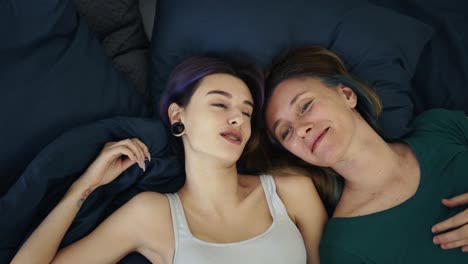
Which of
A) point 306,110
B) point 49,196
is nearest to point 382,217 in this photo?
point 306,110

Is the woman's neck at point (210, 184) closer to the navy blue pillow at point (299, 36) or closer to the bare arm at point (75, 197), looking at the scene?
the bare arm at point (75, 197)

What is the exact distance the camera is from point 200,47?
1.71 m

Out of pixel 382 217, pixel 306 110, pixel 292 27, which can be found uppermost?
pixel 292 27

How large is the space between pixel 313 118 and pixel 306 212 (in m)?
0.32

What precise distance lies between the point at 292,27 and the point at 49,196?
1010mm

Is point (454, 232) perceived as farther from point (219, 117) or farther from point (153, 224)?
point (153, 224)

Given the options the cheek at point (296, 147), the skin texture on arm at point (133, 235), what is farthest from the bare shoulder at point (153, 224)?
the cheek at point (296, 147)

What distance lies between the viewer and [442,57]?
1896 mm

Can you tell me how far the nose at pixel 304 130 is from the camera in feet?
4.71

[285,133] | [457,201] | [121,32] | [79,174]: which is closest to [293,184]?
[285,133]

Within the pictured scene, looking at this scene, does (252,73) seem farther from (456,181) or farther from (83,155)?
(456,181)

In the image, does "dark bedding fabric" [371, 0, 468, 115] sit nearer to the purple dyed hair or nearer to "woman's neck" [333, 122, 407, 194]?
"woman's neck" [333, 122, 407, 194]

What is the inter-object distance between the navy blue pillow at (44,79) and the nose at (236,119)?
434mm

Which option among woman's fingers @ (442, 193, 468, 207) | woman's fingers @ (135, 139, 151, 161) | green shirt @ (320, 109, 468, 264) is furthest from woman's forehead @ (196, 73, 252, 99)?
woman's fingers @ (442, 193, 468, 207)
